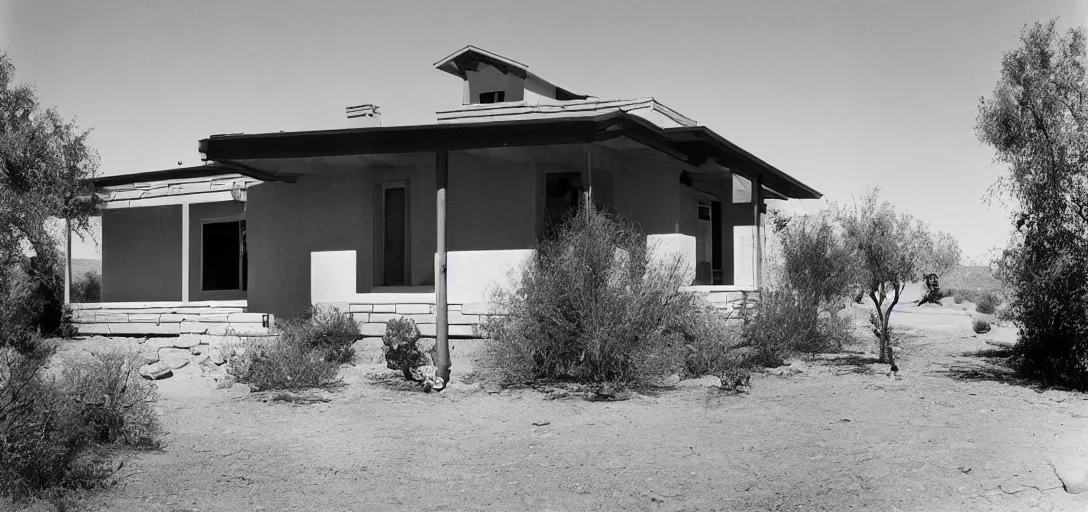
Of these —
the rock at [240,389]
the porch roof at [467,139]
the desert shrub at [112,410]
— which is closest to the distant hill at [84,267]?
the porch roof at [467,139]

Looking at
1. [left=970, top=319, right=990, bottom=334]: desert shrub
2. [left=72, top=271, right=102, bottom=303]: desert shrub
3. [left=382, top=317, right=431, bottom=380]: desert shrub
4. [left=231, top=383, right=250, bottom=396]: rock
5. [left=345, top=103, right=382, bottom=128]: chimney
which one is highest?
[left=345, top=103, right=382, bottom=128]: chimney

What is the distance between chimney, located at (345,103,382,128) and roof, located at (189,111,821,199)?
6.04 feet

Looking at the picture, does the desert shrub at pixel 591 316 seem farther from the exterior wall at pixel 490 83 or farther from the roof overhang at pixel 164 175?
the roof overhang at pixel 164 175

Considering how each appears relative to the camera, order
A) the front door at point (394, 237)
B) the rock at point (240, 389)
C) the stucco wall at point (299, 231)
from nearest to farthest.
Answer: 1. the rock at point (240, 389)
2. the stucco wall at point (299, 231)
3. the front door at point (394, 237)

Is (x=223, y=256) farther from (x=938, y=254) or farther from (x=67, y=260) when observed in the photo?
(x=938, y=254)

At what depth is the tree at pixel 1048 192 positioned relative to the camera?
362 inches

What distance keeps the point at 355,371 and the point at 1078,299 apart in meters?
8.44

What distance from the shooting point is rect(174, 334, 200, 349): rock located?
548 inches

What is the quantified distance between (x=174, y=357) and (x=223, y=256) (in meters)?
3.96

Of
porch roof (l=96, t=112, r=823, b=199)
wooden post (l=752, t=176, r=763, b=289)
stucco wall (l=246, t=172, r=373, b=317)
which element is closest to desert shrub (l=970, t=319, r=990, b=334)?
wooden post (l=752, t=176, r=763, b=289)

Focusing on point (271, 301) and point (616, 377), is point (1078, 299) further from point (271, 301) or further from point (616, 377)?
point (271, 301)

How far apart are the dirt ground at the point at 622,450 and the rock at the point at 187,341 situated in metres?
4.17

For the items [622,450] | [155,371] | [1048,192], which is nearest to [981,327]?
[1048,192]

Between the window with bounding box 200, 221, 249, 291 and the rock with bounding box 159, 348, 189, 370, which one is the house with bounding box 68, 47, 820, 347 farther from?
the rock with bounding box 159, 348, 189, 370
